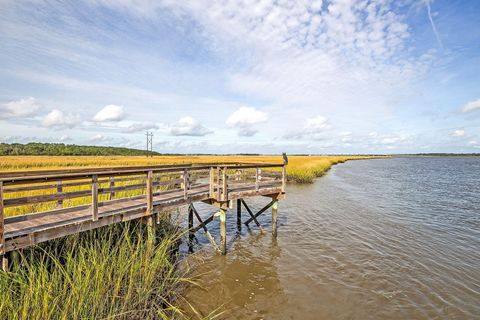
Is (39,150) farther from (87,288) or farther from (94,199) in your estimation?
(87,288)

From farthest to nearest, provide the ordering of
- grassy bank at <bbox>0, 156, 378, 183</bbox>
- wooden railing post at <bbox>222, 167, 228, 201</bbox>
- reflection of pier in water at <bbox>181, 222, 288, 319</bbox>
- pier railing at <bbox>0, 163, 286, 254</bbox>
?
grassy bank at <bbox>0, 156, 378, 183</bbox> → wooden railing post at <bbox>222, 167, 228, 201</bbox> → reflection of pier in water at <bbox>181, 222, 288, 319</bbox> → pier railing at <bbox>0, 163, 286, 254</bbox>

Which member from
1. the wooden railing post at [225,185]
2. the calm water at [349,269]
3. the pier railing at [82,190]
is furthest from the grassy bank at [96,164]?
the wooden railing post at [225,185]

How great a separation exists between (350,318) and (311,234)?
20.3 ft

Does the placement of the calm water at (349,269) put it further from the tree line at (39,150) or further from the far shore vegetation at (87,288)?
the tree line at (39,150)

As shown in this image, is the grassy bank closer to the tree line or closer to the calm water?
the calm water

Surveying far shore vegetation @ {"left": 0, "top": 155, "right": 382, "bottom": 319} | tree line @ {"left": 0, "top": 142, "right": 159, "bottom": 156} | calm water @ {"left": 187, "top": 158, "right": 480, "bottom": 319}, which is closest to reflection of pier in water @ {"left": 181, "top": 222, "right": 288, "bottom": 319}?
calm water @ {"left": 187, "top": 158, "right": 480, "bottom": 319}

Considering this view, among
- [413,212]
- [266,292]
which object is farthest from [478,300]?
[413,212]

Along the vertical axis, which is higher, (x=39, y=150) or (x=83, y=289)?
(x=39, y=150)

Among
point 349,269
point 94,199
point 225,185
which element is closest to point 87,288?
point 94,199

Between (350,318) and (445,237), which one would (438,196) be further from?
(350,318)

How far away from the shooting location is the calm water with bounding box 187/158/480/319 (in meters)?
6.78

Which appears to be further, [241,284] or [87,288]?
[241,284]

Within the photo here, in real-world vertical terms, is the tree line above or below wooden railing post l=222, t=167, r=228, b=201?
above

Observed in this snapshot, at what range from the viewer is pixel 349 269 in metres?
8.91
